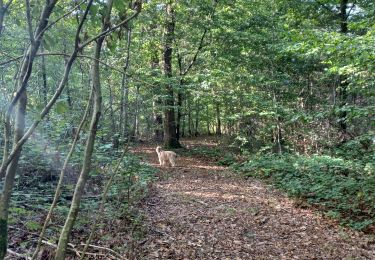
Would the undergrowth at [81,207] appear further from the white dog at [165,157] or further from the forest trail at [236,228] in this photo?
the white dog at [165,157]

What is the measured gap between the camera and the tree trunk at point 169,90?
1171cm

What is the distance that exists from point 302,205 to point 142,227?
3.65 metres

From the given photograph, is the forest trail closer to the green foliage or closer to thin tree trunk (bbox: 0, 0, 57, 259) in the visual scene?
the green foliage

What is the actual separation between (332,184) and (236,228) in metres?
3.00

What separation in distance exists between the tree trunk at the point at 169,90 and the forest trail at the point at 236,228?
4.74m

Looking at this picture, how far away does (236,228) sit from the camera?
17.1 feet

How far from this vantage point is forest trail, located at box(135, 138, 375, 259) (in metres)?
4.35

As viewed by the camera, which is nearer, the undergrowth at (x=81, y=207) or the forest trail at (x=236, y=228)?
the undergrowth at (x=81, y=207)

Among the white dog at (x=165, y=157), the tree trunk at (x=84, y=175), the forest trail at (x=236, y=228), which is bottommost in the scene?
the forest trail at (x=236, y=228)

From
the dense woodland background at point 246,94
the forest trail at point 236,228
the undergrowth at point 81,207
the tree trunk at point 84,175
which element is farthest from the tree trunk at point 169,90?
the tree trunk at point 84,175

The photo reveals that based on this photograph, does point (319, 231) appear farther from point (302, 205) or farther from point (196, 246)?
point (196, 246)

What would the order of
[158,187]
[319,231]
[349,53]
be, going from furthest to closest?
[158,187] → [349,53] → [319,231]

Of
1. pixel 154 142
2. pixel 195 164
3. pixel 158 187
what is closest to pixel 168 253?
pixel 158 187

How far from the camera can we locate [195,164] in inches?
416
